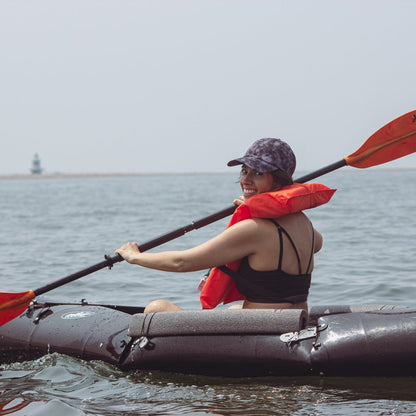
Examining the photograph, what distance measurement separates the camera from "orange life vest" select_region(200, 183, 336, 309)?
4125 millimetres

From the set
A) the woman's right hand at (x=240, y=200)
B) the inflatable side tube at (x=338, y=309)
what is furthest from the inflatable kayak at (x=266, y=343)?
the woman's right hand at (x=240, y=200)

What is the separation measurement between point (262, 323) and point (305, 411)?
55 cm

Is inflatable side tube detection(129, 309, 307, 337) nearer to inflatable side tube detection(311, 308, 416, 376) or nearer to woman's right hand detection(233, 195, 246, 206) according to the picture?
inflatable side tube detection(311, 308, 416, 376)

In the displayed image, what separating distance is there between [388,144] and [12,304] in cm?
300

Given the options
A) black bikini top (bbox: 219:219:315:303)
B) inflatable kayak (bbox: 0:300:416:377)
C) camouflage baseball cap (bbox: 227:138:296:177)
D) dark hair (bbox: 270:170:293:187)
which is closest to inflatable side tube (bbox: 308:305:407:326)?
inflatable kayak (bbox: 0:300:416:377)

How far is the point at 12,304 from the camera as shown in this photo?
5.34m

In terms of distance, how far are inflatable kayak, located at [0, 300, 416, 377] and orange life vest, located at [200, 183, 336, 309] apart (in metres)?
0.12

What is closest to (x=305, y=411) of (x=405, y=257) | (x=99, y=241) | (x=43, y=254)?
(x=405, y=257)

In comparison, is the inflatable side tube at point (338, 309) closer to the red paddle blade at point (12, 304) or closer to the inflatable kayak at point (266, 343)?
the inflatable kayak at point (266, 343)

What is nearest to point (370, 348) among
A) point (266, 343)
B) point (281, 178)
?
point (266, 343)

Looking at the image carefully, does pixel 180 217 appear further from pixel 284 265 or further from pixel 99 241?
pixel 284 265

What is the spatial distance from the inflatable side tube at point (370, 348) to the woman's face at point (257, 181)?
913 mm

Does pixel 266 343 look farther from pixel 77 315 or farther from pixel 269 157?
pixel 77 315

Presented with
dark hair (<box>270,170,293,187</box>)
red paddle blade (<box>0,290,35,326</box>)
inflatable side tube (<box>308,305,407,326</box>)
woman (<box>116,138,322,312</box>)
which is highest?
dark hair (<box>270,170,293,187</box>)
